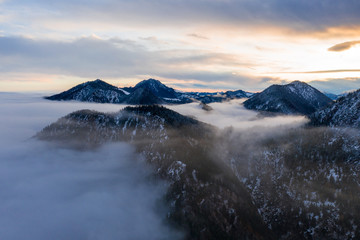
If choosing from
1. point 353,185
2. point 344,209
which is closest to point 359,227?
point 344,209

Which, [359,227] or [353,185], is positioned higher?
[353,185]

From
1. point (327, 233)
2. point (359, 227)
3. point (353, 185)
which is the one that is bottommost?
point (327, 233)

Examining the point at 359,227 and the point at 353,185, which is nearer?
the point at 359,227

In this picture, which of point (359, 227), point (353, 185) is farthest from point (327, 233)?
point (353, 185)

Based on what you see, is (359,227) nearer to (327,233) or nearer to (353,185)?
(327,233)

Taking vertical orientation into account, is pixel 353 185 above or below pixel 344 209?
above

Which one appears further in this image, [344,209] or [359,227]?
[344,209]

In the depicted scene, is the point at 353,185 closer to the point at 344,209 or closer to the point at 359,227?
the point at 344,209

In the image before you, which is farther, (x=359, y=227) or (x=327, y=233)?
(x=327, y=233)
